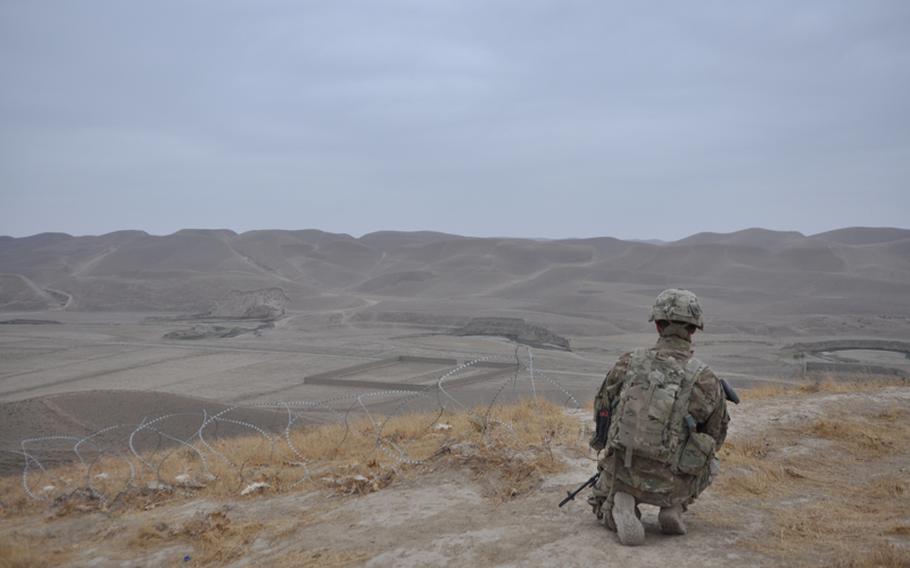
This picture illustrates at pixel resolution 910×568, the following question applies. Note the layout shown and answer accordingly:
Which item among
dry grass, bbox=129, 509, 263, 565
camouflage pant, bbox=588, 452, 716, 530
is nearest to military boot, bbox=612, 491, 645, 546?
camouflage pant, bbox=588, 452, 716, 530

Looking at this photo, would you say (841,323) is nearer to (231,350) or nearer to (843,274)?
(843,274)

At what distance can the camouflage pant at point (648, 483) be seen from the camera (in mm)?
5309

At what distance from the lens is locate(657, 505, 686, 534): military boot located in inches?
211

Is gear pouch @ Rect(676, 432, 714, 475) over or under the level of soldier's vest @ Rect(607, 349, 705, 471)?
under

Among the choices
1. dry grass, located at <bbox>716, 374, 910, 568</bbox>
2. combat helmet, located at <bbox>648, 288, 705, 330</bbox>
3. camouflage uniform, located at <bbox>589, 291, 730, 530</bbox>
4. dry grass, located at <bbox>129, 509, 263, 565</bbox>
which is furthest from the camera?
dry grass, located at <bbox>129, 509, 263, 565</bbox>

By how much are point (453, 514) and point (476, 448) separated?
172 centimetres

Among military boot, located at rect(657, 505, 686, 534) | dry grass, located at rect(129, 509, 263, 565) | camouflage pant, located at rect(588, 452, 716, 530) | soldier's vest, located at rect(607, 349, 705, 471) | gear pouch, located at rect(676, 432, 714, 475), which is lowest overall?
dry grass, located at rect(129, 509, 263, 565)

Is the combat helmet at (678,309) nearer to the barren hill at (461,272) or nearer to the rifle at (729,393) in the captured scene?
the rifle at (729,393)

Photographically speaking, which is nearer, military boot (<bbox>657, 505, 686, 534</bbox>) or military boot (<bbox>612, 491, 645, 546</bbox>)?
military boot (<bbox>612, 491, 645, 546</bbox>)

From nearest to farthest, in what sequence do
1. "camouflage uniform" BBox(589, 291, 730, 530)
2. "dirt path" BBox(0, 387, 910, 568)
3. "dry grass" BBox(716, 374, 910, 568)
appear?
"dry grass" BBox(716, 374, 910, 568)
"dirt path" BBox(0, 387, 910, 568)
"camouflage uniform" BBox(589, 291, 730, 530)

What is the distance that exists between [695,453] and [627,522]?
665 mm

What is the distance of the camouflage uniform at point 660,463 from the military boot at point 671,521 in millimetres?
52

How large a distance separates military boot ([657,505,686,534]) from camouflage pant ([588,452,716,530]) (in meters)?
0.05

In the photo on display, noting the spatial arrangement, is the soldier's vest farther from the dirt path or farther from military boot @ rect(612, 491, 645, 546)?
the dirt path
